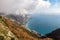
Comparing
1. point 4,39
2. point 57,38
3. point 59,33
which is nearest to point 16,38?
point 4,39

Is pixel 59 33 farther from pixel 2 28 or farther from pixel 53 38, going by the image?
pixel 2 28

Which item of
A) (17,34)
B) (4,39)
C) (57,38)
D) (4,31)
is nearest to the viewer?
(4,39)

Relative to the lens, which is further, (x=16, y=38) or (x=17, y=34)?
(x=17, y=34)

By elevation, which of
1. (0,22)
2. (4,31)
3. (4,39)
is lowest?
(4,39)

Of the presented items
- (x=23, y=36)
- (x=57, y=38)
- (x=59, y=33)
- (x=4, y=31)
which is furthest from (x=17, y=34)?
(x=59, y=33)

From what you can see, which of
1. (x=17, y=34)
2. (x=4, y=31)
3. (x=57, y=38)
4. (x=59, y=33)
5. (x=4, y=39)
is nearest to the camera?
(x=4, y=39)

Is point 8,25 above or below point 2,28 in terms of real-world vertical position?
above

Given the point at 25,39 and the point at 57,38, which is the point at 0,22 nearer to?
the point at 25,39

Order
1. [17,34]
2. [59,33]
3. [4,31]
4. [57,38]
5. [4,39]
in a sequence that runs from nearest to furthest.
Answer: [4,39]
[4,31]
[17,34]
[57,38]
[59,33]

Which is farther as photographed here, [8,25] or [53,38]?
[53,38]
